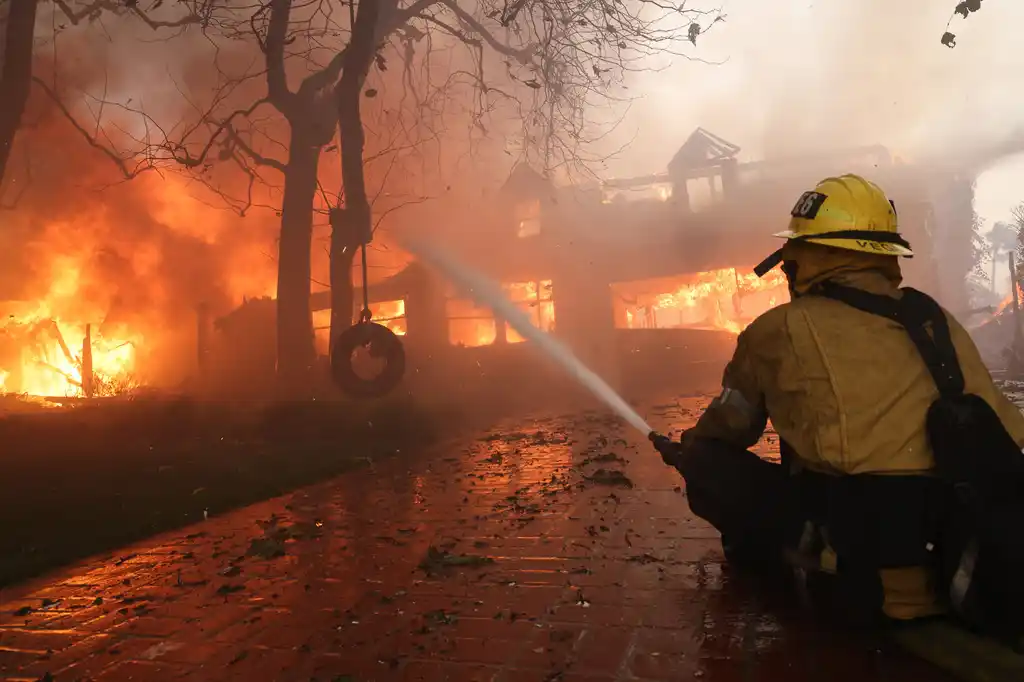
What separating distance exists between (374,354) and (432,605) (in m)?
6.10

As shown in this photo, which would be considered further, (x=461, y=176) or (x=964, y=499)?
(x=461, y=176)

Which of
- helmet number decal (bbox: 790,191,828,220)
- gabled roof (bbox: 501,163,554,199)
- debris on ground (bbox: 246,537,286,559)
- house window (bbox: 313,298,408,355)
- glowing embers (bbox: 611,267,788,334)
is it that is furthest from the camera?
glowing embers (bbox: 611,267,788,334)

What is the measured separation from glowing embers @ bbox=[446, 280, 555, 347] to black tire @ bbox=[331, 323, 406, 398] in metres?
12.1

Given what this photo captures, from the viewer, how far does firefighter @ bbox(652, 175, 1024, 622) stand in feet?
6.57

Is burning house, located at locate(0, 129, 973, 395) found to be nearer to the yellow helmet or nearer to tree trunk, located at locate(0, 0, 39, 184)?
tree trunk, located at locate(0, 0, 39, 184)

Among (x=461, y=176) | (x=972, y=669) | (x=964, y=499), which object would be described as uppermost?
(x=461, y=176)

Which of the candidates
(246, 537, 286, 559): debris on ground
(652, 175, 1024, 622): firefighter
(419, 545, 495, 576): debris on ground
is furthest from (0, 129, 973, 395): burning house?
(652, 175, 1024, 622): firefighter

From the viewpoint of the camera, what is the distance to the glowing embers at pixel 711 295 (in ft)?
72.7

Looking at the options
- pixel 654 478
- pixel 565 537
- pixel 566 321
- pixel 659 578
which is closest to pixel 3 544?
pixel 565 537

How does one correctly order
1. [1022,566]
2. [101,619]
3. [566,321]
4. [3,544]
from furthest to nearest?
1. [566,321]
2. [3,544]
3. [101,619]
4. [1022,566]

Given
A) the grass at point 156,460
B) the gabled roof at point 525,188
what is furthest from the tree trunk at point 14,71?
the gabled roof at point 525,188

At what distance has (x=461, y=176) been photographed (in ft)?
68.1

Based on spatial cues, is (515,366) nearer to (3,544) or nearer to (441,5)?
(441,5)

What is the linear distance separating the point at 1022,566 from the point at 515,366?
45.7 ft
